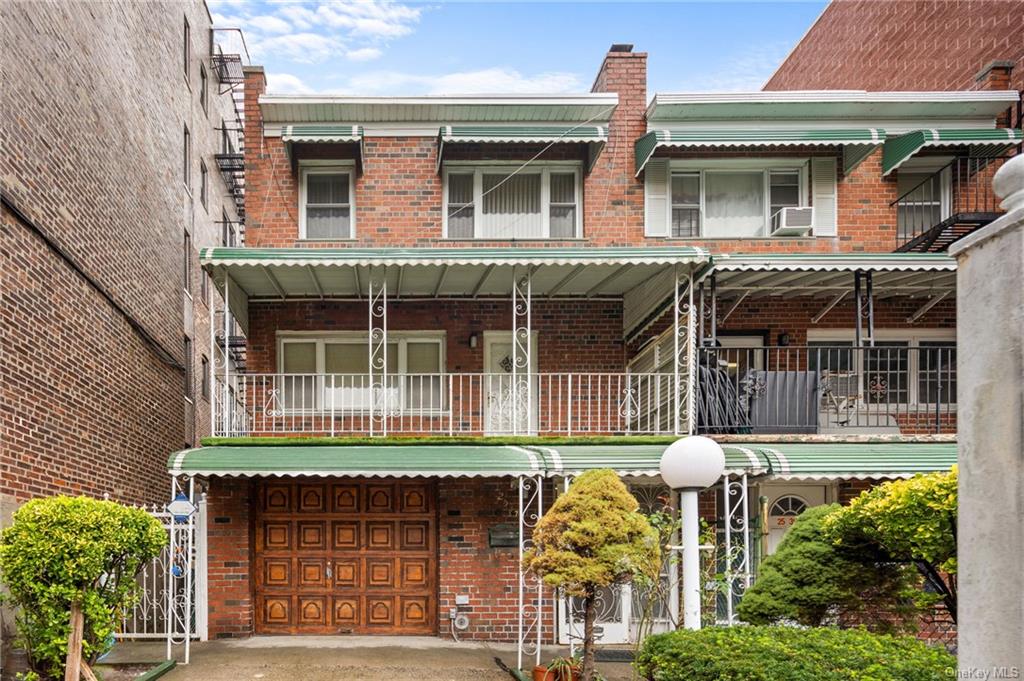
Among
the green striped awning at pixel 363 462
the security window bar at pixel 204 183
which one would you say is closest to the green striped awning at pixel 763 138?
the green striped awning at pixel 363 462

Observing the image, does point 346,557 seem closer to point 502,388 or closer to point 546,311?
point 502,388

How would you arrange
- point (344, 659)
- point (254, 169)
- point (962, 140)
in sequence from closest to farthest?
point (344, 659) → point (962, 140) → point (254, 169)

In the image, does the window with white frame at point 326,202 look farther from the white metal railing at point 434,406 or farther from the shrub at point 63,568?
the shrub at point 63,568

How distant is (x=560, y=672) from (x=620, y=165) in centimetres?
894

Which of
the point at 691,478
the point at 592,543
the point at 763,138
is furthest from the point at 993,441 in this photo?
the point at 763,138

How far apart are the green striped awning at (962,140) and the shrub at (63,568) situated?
12.9 metres

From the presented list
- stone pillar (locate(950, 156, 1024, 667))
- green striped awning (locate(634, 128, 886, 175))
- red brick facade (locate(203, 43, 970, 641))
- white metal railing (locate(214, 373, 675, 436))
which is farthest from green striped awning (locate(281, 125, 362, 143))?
stone pillar (locate(950, 156, 1024, 667))

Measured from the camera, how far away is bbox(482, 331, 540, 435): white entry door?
1432 cm

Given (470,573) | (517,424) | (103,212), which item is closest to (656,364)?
(517,424)

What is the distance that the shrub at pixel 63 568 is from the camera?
8.71 m

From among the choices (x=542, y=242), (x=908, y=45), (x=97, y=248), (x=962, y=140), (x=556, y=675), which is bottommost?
(x=556, y=675)

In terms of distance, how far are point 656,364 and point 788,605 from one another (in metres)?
5.63

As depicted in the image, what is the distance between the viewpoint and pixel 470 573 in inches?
512

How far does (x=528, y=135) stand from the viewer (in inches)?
584
